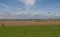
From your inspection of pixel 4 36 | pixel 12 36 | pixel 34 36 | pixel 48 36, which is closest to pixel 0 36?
pixel 4 36

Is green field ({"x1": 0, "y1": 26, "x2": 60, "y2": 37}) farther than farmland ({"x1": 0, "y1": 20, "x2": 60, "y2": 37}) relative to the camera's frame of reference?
No

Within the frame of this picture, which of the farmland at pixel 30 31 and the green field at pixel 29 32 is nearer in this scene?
the green field at pixel 29 32

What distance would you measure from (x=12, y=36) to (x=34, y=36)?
212cm

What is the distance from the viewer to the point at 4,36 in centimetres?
1415

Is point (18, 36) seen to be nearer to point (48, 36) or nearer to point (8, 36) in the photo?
point (8, 36)

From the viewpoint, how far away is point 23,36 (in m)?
13.9

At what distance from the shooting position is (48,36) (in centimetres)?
1384

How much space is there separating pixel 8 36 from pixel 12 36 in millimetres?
421

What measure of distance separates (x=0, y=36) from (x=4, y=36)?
0.39 meters

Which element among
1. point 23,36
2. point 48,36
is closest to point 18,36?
point 23,36

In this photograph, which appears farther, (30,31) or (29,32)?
(30,31)

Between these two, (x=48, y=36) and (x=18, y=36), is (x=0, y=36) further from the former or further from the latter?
(x=48, y=36)

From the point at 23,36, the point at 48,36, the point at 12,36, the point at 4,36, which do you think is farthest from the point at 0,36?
the point at 48,36

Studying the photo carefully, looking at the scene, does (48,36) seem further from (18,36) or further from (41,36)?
(18,36)
